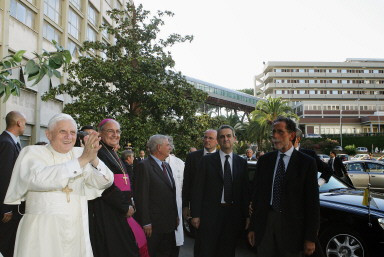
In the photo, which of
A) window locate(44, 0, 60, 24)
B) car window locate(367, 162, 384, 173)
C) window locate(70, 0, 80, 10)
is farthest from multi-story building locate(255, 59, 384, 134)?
car window locate(367, 162, 384, 173)

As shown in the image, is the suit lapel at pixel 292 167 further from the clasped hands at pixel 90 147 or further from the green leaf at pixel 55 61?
the green leaf at pixel 55 61

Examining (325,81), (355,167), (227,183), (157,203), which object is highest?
(325,81)

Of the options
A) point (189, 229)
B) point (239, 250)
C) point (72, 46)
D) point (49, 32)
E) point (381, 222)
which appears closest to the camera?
point (381, 222)

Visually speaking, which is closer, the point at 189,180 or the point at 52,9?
the point at 189,180

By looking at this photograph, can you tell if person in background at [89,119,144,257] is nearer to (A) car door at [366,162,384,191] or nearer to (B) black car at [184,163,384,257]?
(B) black car at [184,163,384,257]

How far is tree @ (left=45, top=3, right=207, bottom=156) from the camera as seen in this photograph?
48.2ft

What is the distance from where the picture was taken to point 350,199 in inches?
225

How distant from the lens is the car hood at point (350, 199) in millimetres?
5434

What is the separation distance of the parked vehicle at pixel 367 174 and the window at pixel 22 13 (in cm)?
1739

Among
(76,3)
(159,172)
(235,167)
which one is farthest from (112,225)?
(76,3)

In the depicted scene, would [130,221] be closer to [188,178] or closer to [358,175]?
[188,178]

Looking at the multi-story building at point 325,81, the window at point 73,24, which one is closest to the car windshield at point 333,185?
the window at point 73,24

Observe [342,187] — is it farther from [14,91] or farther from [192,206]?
[14,91]

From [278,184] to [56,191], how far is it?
80.2 inches
